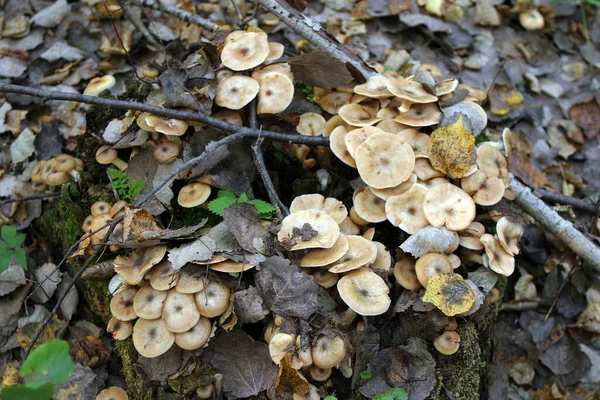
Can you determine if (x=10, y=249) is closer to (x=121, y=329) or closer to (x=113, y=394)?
(x=121, y=329)

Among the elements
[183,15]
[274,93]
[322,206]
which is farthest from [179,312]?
[183,15]

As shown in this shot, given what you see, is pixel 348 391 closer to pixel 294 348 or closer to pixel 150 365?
pixel 294 348

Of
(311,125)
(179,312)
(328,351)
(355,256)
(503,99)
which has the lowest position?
(503,99)

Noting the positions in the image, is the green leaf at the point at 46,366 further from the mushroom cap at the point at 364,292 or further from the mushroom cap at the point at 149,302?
the mushroom cap at the point at 364,292

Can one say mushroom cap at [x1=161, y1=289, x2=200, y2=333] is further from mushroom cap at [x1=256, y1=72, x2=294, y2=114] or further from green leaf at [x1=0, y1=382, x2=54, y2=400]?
mushroom cap at [x1=256, y1=72, x2=294, y2=114]

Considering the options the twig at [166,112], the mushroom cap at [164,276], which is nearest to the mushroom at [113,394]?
the mushroom cap at [164,276]

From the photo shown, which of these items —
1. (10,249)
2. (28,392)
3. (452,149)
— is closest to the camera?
(28,392)

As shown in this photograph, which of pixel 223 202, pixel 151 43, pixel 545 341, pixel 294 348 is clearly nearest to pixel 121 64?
pixel 151 43
